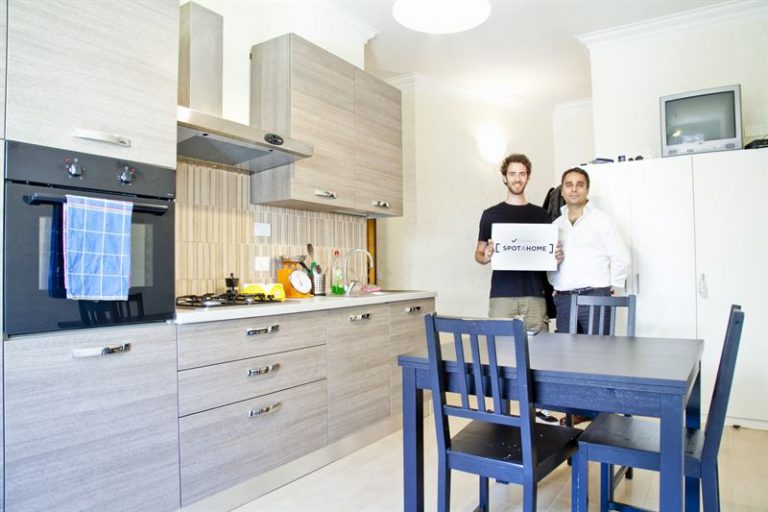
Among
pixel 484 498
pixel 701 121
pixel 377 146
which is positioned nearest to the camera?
pixel 484 498

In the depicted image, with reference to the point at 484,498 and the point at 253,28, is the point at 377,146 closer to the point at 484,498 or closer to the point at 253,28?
the point at 253,28

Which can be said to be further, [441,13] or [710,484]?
[441,13]

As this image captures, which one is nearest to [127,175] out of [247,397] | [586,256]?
[247,397]

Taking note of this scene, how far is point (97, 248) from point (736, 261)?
344 cm

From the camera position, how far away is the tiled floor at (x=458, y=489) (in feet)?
6.83

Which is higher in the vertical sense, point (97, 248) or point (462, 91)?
point (462, 91)

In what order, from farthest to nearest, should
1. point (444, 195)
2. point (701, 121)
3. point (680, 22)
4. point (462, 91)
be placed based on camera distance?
point (462, 91) → point (444, 195) → point (680, 22) → point (701, 121)

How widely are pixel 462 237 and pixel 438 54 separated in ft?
5.77

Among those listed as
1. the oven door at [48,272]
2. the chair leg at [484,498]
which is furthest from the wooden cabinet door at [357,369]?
the oven door at [48,272]

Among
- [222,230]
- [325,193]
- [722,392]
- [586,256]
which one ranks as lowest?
[722,392]

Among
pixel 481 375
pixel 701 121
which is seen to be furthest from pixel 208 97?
pixel 701 121

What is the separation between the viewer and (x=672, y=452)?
4.26 ft

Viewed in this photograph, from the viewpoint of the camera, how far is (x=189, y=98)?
90.8 inches

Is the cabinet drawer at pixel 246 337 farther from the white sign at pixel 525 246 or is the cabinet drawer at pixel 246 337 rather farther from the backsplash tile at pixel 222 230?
the white sign at pixel 525 246
